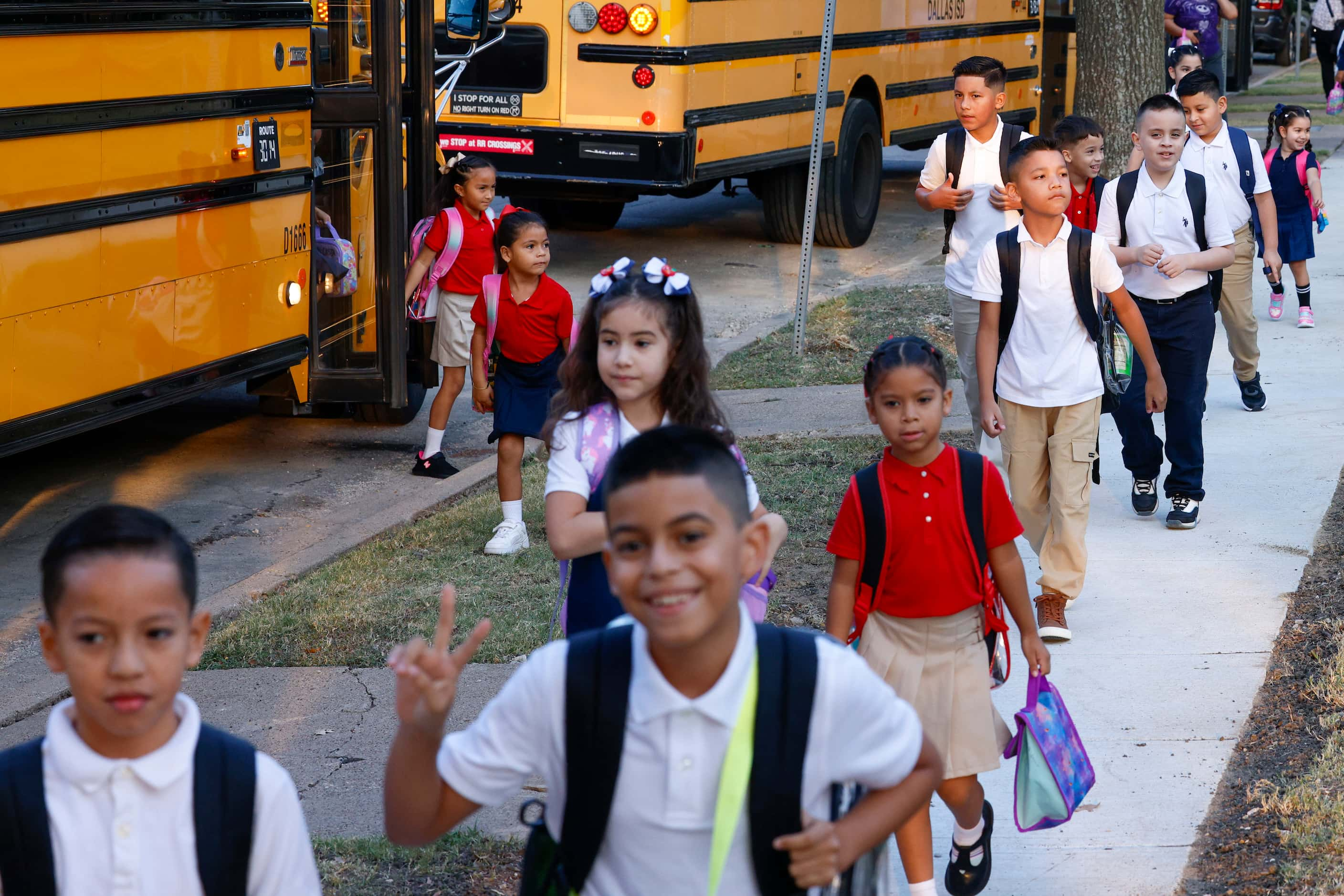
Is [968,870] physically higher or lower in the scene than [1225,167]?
lower

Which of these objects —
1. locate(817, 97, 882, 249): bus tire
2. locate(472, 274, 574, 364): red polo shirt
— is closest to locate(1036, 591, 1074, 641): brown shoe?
locate(472, 274, 574, 364): red polo shirt

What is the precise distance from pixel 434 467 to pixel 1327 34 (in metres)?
21.7

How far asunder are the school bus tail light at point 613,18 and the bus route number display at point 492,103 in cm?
74

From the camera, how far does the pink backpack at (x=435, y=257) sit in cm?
696

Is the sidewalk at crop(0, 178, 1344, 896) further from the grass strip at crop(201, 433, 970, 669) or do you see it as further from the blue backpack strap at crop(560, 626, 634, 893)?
the blue backpack strap at crop(560, 626, 634, 893)

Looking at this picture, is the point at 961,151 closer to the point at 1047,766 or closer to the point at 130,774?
the point at 1047,766

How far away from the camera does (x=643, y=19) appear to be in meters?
10.5

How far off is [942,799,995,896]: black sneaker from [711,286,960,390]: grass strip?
16.3 ft

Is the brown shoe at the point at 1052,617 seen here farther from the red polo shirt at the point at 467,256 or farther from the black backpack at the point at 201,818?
the black backpack at the point at 201,818

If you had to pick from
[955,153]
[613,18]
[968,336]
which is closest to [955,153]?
[955,153]

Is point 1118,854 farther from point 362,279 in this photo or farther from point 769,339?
point 769,339

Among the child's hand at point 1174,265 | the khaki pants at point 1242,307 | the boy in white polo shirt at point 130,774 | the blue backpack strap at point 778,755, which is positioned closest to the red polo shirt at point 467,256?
the child's hand at point 1174,265

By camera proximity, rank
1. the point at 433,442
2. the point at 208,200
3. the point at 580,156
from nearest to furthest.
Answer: the point at 208,200, the point at 433,442, the point at 580,156

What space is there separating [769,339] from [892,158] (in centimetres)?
1011
